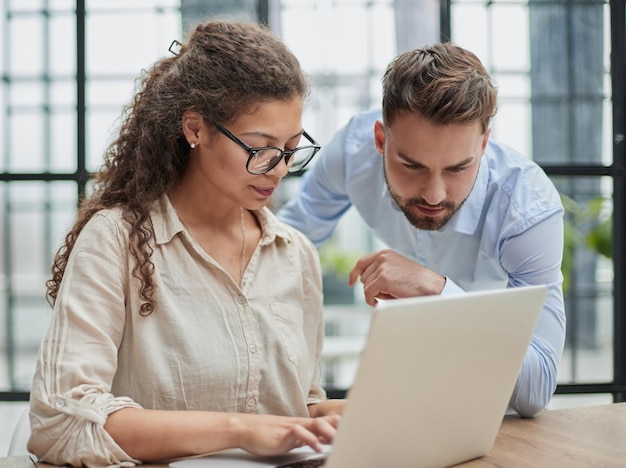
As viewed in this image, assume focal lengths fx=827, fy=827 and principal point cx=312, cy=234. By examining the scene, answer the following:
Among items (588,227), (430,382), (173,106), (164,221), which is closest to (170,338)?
(164,221)

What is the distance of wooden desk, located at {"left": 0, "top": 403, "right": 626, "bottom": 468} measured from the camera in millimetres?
1402

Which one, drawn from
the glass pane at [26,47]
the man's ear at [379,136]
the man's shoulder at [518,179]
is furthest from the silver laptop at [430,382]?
the glass pane at [26,47]

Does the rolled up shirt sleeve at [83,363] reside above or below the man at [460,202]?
below

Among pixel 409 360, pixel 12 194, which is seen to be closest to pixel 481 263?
pixel 409 360

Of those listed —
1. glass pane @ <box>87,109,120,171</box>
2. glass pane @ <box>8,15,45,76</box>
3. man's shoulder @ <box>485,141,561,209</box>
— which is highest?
glass pane @ <box>8,15,45,76</box>

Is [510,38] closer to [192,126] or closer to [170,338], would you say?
[192,126]

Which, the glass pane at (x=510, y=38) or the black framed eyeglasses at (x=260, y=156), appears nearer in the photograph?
the black framed eyeglasses at (x=260, y=156)

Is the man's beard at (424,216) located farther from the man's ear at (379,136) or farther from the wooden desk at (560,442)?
the wooden desk at (560,442)

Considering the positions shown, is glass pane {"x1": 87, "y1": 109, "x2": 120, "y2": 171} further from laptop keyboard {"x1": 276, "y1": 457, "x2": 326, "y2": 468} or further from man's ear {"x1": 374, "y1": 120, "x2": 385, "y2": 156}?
laptop keyboard {"x1": 276, "y1": 457, "x2": 326, "y2": 468}

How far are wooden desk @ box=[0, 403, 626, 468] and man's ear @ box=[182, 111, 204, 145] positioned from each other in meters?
0.68

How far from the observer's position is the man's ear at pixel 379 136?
87.2 inches

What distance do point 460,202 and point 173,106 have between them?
0.75 meters

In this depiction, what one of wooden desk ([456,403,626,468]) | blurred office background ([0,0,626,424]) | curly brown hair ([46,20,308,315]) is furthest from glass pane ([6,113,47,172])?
wooden desk ([456,403,626,468])

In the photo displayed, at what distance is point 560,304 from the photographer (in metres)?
1.95
